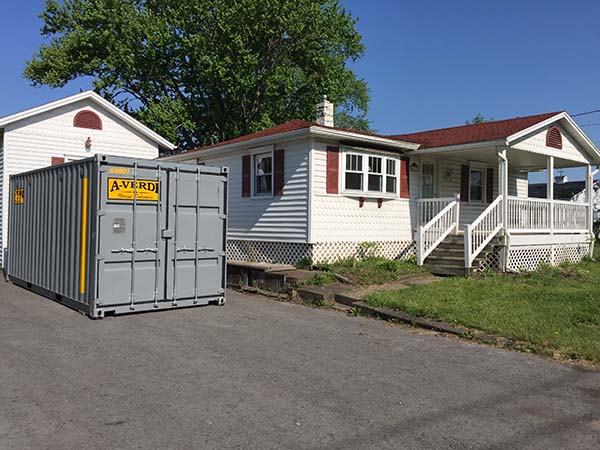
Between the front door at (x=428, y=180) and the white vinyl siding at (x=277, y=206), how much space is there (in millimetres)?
4394

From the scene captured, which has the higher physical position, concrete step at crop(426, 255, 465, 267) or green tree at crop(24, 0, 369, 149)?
green tree at crop(24, 0, 369, 149)

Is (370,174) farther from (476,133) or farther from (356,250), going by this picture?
(476,133)

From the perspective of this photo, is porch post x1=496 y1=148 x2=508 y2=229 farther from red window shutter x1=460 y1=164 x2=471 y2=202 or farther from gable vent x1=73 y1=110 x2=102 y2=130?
gable vent x1=73 y1=110 x2=102 y2=130

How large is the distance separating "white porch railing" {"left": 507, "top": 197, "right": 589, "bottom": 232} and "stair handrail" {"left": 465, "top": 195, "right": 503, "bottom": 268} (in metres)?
0.42

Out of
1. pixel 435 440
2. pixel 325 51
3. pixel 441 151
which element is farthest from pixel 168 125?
pixel 435 440

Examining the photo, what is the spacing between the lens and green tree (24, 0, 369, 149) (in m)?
29.0

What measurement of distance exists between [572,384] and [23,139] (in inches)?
669

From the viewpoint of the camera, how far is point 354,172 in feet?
46.7

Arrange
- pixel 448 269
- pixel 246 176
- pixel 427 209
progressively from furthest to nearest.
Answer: pixel 427 209 → pixel 246 176 → pixel 448 269

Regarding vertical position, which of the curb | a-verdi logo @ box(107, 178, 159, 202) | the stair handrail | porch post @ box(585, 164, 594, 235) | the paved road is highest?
porch post @ box(585, 164, 594, 235)

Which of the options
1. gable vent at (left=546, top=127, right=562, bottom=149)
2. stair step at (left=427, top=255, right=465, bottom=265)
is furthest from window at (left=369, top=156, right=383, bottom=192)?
gable vent at (left=546, top=127, right=562, bottom=149)

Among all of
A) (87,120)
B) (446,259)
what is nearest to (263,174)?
(446,259)

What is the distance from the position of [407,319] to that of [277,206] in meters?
6.44

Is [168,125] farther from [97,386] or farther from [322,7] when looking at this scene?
[97,386]
